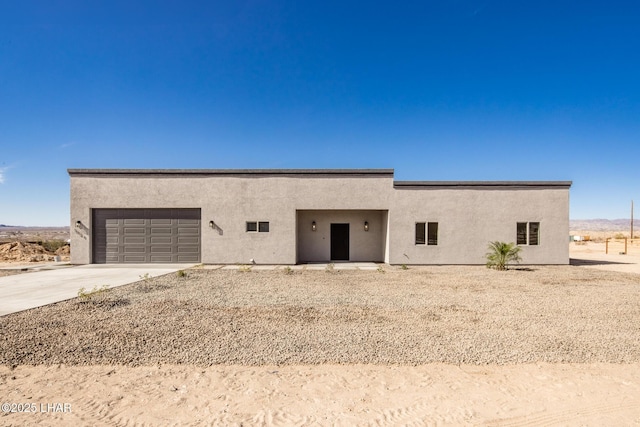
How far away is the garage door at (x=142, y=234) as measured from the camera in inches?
586

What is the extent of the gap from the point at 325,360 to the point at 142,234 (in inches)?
530

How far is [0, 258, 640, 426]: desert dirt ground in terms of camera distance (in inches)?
126

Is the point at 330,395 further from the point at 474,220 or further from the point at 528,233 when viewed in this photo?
the point at 528,233

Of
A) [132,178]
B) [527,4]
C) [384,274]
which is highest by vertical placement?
[527,4]

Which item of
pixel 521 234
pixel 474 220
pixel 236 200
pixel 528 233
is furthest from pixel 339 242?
pixel 528 233

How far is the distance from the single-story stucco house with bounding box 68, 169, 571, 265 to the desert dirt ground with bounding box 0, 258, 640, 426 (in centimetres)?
665

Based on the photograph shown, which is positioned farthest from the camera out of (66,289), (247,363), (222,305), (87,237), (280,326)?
(87,237)

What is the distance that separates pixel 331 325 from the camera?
5.74 meters

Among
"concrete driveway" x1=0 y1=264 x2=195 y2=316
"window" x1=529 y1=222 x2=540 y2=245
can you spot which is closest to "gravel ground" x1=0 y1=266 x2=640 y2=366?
"concrete driveway" x1=0 y1=264 x2=195 y2=316

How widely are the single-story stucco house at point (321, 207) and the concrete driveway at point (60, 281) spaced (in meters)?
2.08

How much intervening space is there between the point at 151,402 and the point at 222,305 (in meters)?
3.86

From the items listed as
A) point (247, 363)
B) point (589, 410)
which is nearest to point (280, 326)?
point (247, 363)

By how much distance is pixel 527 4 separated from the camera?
12.9 metres

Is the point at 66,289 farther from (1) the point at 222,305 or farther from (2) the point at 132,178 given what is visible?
(2) the point at 132,178
